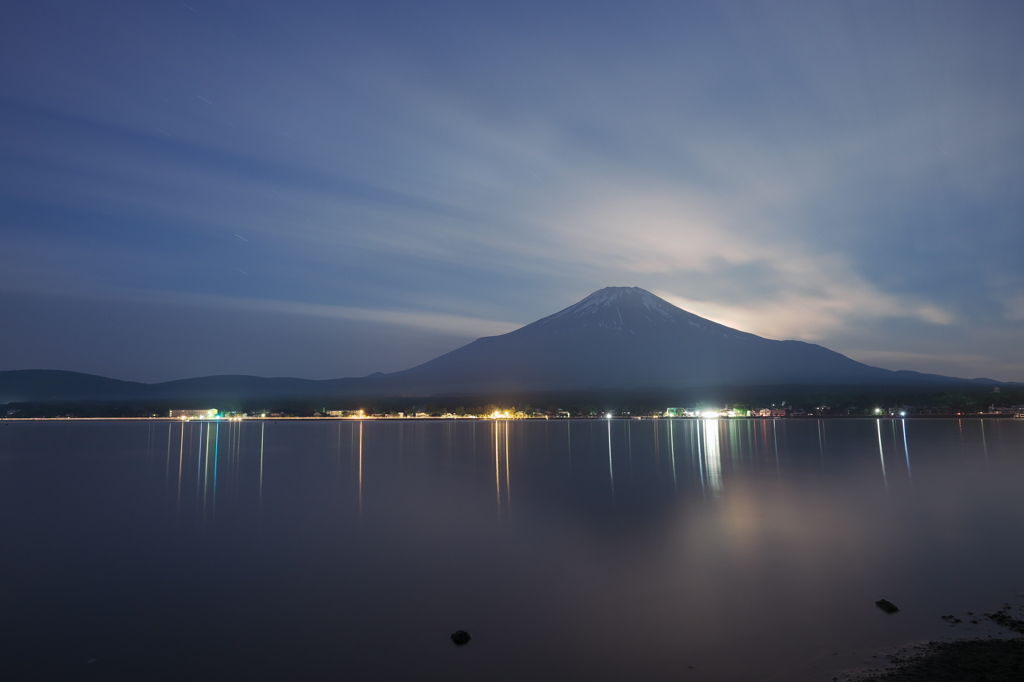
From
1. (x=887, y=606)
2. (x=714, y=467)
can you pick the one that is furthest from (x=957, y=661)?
(x=714, y=467)

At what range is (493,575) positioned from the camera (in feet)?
36.5

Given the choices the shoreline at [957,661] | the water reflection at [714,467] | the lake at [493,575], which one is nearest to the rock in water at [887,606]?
the lake at [493,575]

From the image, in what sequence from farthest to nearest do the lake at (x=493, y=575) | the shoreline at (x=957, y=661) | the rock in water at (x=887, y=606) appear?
the rock in water at (x=887, y=606), the lake at (x=493, y=575), the shoreline at (x=957, y=661)

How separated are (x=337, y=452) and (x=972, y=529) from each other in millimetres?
33582

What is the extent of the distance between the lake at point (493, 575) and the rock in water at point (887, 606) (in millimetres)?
176

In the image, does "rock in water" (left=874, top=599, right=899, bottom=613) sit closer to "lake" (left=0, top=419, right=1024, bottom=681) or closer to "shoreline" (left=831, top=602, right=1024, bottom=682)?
"lake" (left=0, top=419, right=1024, bottom=681)

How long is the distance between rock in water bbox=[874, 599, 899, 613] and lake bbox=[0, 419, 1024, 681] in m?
0.18

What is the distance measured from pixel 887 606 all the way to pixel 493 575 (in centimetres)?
618

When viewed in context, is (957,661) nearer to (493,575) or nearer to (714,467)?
(493,575)

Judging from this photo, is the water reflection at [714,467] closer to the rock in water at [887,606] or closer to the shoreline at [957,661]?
the rock in water at [887,606]

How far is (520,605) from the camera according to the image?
9.49 meters

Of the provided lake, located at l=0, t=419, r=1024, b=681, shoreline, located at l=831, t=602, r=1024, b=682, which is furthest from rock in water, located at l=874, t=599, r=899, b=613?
shoreline, located at l=831, t=602, r=1024, b=682

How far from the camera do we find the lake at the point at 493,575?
757 cm

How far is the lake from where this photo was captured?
7.57 m
